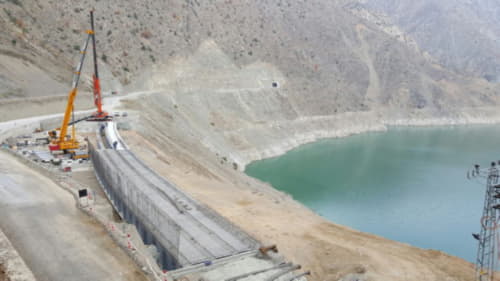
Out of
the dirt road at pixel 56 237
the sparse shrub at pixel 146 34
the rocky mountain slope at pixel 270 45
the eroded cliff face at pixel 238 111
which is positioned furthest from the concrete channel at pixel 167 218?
the sparse shrub at pixel 146 34

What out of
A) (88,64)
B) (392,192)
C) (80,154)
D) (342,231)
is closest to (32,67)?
(88,64)

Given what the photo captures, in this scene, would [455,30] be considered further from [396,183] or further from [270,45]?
[396,183]

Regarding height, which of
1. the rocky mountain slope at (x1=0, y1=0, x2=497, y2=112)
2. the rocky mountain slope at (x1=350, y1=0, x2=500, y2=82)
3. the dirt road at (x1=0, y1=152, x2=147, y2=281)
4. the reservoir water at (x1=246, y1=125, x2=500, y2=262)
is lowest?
the reservoir water at (x1=246, y1=125, x2=500, y2=262)

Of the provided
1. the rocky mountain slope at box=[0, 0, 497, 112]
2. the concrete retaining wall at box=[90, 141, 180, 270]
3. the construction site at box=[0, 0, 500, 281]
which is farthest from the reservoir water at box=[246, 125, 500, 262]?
the concrete retaining wall at box=[90, 141, 180, 270]

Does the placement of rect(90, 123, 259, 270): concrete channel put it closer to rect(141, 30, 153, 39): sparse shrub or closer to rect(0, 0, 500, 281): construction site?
rect(0, 0, 500, 281): construction site

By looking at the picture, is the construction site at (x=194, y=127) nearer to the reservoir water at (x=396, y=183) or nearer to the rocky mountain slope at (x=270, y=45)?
the rocky mountain slope at (x=270, y=45)

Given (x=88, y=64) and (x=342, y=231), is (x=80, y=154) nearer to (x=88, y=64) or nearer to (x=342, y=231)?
(x=342, y=231)

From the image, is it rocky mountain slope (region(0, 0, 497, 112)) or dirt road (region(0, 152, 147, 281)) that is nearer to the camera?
dirt road (region(0, 152, 147, 281))
